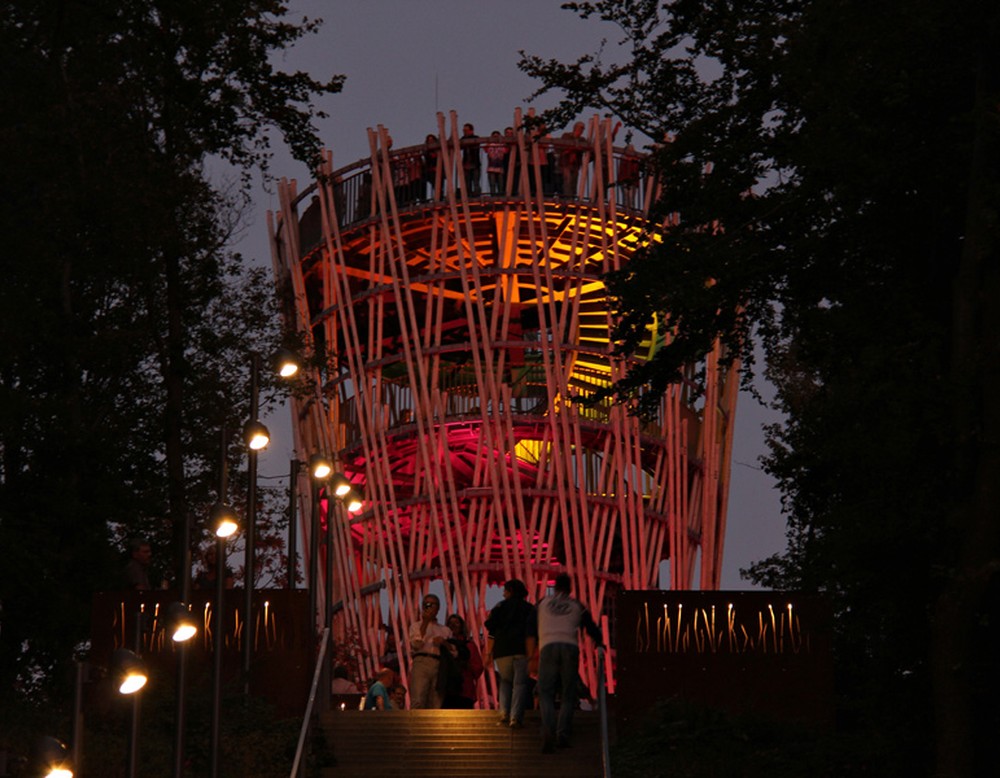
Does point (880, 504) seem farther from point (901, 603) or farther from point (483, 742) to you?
point (483, 742)

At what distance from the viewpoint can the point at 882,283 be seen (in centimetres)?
1667

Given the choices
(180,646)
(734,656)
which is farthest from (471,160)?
(180,646)

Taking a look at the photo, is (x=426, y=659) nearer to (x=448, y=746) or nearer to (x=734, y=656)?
(x=448, y=746)

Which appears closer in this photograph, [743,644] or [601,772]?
[601,772]

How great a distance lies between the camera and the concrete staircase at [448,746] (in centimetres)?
1653

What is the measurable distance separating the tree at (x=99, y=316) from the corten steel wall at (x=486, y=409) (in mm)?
8517

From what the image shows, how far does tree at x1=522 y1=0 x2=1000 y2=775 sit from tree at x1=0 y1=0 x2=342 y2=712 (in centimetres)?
580

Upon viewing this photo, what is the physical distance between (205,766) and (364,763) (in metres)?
1.45

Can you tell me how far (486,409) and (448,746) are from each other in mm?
18240

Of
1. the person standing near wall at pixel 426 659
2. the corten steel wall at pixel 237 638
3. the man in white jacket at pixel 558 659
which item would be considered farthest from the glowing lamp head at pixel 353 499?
the man in white jacket at pixel 558 659

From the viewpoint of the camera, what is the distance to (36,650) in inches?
980

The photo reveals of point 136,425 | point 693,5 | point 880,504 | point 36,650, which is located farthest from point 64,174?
point 880,504

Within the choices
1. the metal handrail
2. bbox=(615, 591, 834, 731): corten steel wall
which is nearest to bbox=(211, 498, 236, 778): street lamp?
the metal handrail

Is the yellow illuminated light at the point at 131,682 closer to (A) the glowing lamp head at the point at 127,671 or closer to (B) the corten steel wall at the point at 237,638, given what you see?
(A) the glowing lamp head at the point at 127,671
